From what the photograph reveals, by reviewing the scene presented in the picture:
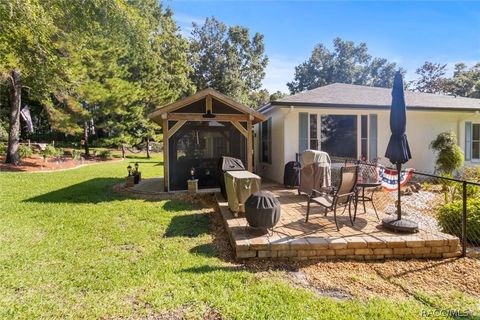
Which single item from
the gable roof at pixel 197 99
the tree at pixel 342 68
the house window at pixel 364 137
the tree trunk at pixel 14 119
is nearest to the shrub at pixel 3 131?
the tree trunk at pixel 14 119

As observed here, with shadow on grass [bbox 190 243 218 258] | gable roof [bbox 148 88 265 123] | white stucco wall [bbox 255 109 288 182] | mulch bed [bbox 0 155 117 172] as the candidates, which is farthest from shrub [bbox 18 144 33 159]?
shadow on grass [bbox 190 243 218 258]

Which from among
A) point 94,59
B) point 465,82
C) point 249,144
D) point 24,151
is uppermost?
point 465,82

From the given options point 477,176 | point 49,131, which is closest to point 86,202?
point 477,176

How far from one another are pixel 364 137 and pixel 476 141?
5.26 m

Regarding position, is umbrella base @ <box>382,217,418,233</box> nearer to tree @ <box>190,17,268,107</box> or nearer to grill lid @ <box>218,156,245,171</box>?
grill lid @ <box>218,156,245,171</box>

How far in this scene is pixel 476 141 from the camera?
11.3 metres

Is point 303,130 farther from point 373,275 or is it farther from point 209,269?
point 209,269

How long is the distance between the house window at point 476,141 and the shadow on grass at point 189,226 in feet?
37.6

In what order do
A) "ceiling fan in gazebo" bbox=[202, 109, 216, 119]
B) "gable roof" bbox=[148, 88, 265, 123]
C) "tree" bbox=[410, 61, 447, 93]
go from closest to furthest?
"gable roof" bbox=[148, 88, 265, 123]
"ceiling fan in gazebo" bbox=[202, 109, 216, 119]
"tree" bbox=[410, 61, 447, 93]

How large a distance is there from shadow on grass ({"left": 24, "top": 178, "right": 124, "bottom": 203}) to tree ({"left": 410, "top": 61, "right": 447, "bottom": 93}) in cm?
4122

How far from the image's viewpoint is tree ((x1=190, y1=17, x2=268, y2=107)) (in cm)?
3166

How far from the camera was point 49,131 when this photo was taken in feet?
97.4

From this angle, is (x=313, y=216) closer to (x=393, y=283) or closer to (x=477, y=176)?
A: (x=393, y=283)

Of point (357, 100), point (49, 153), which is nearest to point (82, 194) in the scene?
point (357, 100)
